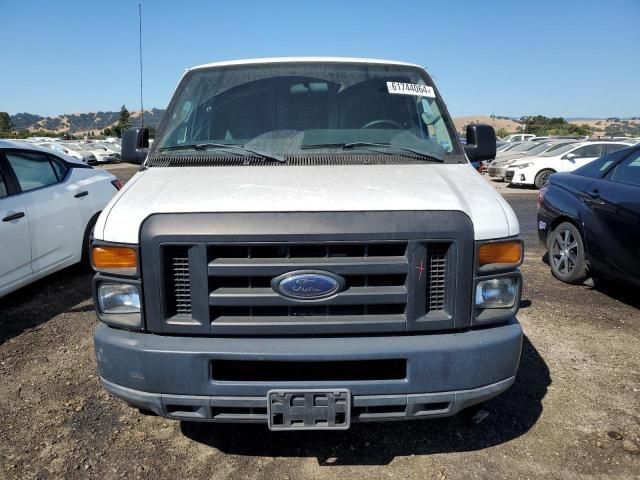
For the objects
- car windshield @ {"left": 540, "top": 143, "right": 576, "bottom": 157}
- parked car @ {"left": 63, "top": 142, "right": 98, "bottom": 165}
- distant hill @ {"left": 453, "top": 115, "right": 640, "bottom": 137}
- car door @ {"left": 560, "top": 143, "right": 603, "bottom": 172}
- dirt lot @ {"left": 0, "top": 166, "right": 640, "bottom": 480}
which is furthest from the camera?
distant hill @ {"left": 453, "top": 115, "right": 640, "bottom": 137}

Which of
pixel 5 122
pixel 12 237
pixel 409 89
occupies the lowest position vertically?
pixel 12 237

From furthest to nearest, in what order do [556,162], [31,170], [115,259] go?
[556,162]
[31,170]
[115,259]

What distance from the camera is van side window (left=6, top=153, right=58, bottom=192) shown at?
5461 mm

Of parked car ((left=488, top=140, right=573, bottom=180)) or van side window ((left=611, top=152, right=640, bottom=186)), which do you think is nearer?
van side window ((left=611, top=152, right=640, bottom=186))

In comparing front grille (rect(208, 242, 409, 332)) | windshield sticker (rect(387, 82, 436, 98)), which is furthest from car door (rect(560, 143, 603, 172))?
front grille (rect(208, 242, 409, 332))

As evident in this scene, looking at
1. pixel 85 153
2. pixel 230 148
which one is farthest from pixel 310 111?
pixel 85 153

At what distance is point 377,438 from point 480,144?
213 centimetres

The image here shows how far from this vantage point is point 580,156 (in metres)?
17.9

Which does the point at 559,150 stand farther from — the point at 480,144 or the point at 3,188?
the point at 3,188

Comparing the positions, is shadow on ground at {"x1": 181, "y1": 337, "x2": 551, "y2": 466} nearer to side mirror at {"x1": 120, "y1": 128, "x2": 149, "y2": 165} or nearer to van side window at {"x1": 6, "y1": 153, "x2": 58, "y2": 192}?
side mirror at {"x1": 120, "y1": 128, "x2": 149, "y2": 165}

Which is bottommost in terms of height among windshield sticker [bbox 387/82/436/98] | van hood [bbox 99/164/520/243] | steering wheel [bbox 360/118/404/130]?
van hood [bbox 99/164/520/243]

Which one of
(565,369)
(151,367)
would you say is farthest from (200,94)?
(565,369)

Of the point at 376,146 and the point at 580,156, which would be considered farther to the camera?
the point at 580,156

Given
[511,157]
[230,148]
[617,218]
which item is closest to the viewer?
[230,148]
